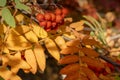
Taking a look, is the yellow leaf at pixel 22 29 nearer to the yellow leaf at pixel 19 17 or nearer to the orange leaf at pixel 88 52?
the yellow leaf at pixel 19 17

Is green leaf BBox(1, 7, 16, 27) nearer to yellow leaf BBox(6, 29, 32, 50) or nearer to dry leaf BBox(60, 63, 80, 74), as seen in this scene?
yellow leaf BBox(6, 29, 32, 50)

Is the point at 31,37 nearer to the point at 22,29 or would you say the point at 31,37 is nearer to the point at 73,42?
the point at 22,29

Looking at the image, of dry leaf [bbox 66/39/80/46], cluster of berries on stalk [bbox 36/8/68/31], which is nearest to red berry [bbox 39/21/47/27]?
cluster of berries on stalk [bbox 36/8/68/31]

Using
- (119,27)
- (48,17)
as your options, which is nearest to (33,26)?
(48,17)

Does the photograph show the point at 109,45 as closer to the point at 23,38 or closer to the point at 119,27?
the point at 23,38

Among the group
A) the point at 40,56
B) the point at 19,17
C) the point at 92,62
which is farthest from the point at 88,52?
the point at 19,17

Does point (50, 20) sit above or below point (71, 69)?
above
